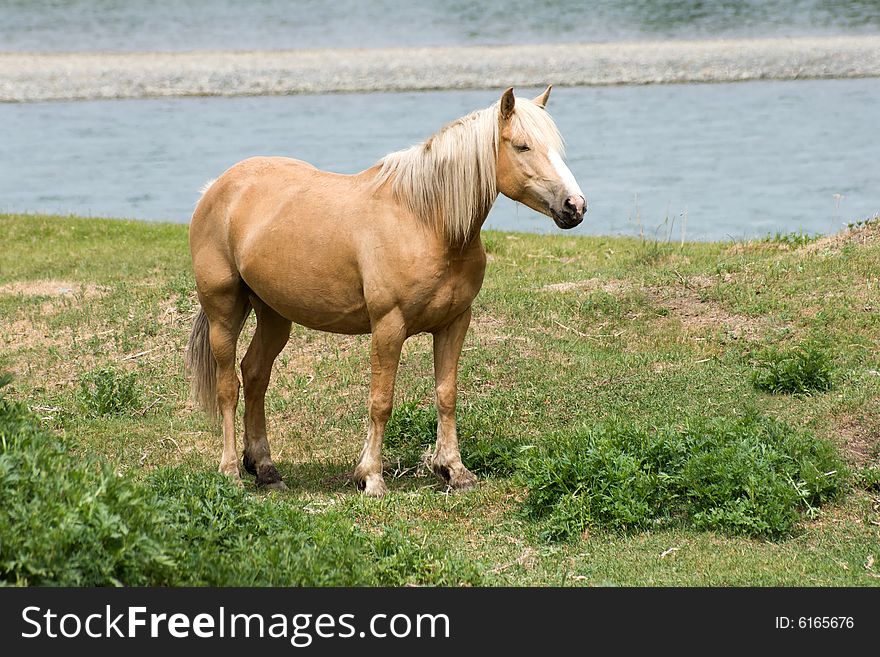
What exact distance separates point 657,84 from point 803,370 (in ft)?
60.7

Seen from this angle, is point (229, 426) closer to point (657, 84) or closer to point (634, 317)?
point (634, 317)

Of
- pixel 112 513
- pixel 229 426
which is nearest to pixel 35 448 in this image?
pixel 112 513

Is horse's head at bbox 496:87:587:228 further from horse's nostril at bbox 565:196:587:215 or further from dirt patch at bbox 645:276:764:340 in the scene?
dirt patch at bbox 645:276:764:340

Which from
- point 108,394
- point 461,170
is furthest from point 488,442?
point 108,394

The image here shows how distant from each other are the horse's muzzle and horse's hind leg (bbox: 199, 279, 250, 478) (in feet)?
7.60

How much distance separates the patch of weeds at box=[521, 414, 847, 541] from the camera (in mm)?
6461

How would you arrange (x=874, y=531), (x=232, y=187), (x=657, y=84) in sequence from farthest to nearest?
(x=657, y=84)
(x=232, y=187)
(x=874, y=531)

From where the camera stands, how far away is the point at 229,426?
784 centimetres

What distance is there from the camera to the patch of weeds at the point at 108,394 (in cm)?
916

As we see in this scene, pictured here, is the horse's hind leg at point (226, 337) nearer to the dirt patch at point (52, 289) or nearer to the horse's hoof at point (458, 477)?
the horse's hoof at point (458, 477)

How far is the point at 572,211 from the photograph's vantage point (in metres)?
6.50

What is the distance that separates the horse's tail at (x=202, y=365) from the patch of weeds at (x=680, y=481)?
7.80ft

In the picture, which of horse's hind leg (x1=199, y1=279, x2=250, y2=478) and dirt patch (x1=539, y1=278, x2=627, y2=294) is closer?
horse's hind leg (x1=199, y1=279, x2=250, y2=478)

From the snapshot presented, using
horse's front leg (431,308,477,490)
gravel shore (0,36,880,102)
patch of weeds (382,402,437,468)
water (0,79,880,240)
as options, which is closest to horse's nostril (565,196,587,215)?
horse's front leg (431,308,477,490)
